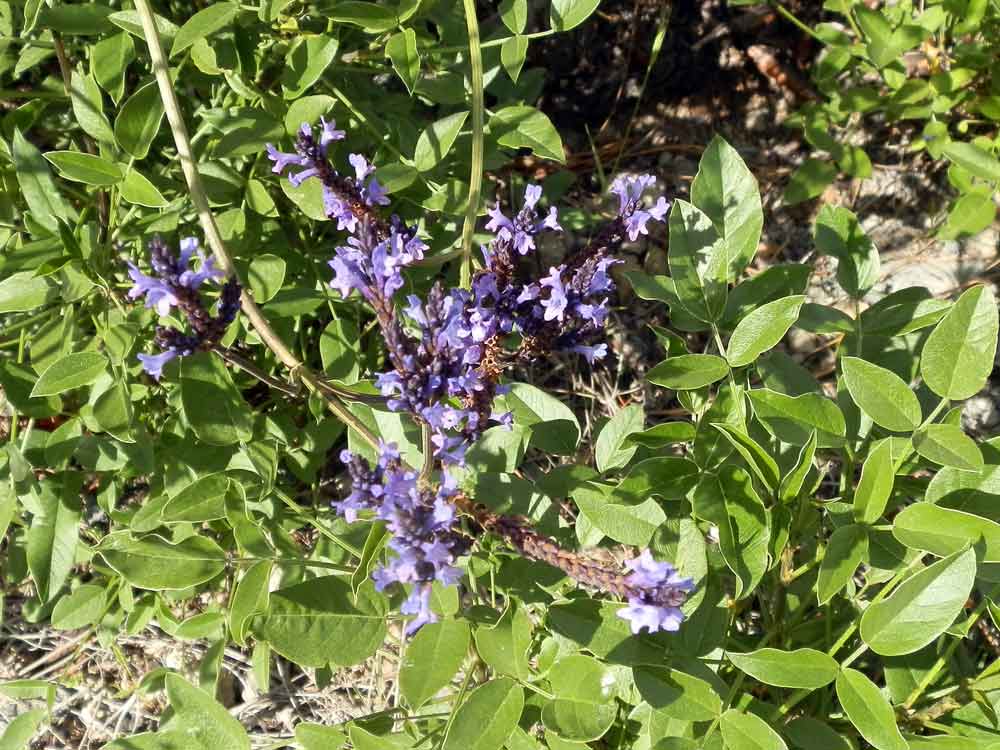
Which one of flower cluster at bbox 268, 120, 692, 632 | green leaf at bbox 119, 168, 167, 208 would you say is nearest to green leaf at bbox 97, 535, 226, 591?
flower cluster at bbox 268, 120, 692, 632

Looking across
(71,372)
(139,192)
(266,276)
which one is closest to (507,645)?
(266,276)

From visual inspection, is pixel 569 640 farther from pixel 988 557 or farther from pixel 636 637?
pixel 988 557

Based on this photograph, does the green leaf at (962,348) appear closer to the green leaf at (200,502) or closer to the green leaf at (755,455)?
the green leaf at (755,455)

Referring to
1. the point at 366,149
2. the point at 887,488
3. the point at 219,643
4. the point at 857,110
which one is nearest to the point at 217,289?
the point at 366,149

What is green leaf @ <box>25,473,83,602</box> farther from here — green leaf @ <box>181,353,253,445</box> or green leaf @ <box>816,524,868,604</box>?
green leaf @ <box>816,524,868,604</box>

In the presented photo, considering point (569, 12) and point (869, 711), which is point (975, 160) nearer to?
point (569, 12)

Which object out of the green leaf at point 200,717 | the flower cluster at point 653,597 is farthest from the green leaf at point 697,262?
the green leaf at point 200,717
